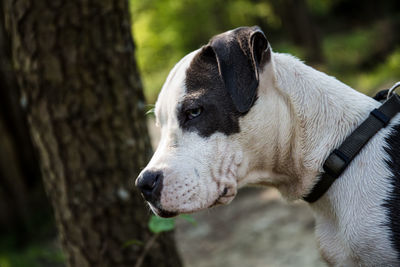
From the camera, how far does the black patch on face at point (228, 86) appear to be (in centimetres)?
223

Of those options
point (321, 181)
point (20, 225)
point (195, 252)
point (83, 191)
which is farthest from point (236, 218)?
point (321, 181)

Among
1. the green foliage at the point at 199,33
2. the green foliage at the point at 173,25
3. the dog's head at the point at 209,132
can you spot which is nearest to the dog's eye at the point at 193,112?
the dog's head at the point at 209,132

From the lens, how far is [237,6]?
63.1ft

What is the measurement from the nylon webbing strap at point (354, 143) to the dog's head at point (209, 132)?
1.40ft

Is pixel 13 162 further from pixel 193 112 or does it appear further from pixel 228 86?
Result: pixel 228 86

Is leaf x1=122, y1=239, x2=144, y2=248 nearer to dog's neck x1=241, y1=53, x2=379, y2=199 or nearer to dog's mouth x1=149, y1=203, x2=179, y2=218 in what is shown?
dog's mouth x1=149, y1=203, x2=179, y2=218

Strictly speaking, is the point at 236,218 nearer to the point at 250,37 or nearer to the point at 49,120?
the point at 49,120

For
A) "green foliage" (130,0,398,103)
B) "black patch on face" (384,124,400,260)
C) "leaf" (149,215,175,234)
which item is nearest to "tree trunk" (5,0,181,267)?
"leaf" (149,215,175,234)

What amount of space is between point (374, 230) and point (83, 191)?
1911 mm

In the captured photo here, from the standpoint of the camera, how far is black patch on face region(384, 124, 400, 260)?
2.09 m

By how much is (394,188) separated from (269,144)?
2.10 feet

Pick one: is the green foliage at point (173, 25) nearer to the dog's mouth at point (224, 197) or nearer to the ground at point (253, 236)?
the ground at point (253, 236)

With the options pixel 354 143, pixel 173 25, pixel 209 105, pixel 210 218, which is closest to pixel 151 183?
pixel 209 105

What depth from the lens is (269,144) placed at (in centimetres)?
236
